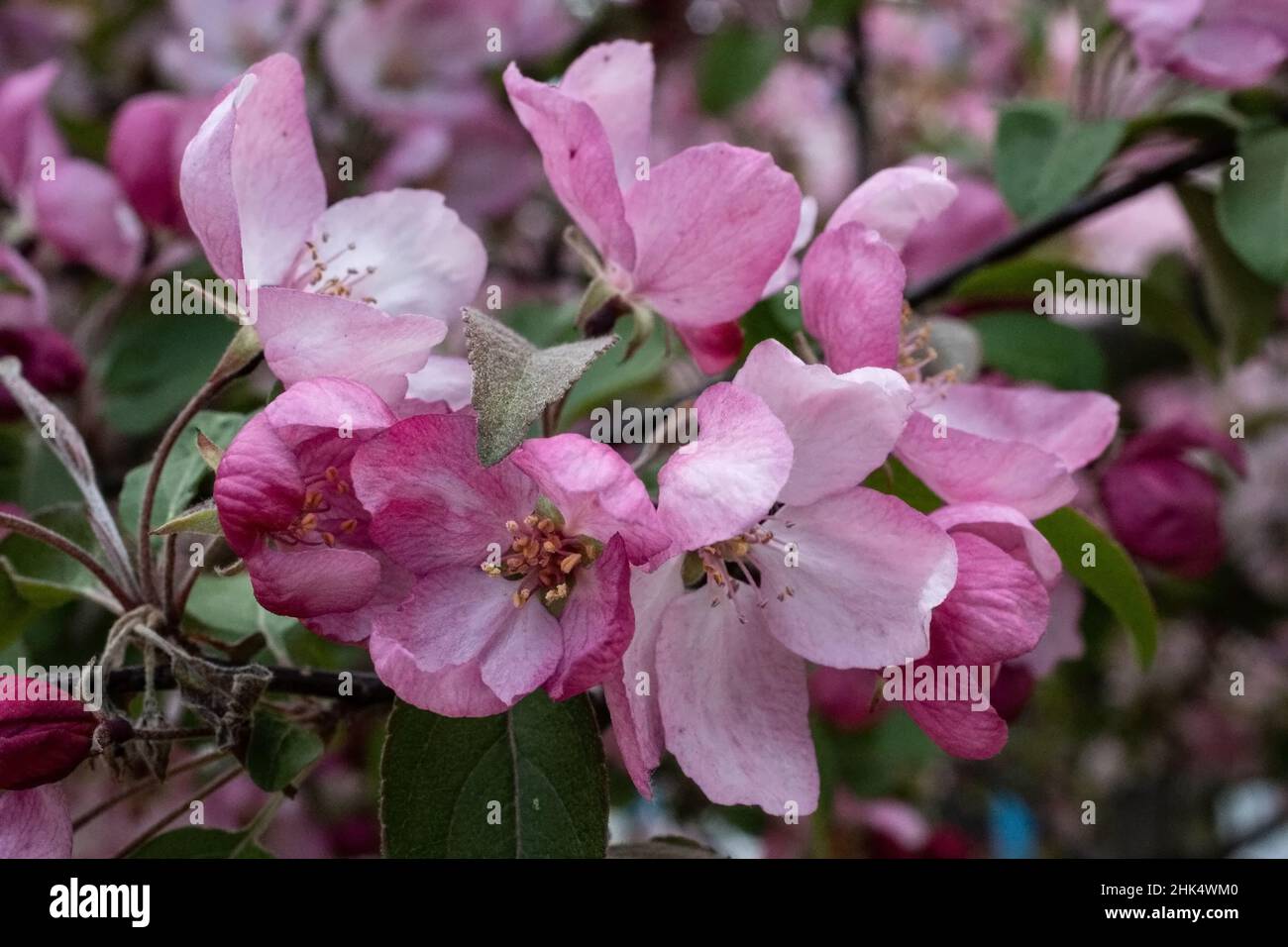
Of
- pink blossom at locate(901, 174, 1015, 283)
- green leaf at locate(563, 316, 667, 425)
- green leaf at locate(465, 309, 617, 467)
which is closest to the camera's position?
green leaf at locate(465, 309, 617, 467)

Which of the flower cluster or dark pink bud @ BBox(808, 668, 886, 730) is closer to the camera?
the flower cluster

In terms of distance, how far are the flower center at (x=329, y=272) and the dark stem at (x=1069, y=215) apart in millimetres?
555

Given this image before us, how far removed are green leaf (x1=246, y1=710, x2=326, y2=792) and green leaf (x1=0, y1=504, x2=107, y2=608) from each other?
0.19 m

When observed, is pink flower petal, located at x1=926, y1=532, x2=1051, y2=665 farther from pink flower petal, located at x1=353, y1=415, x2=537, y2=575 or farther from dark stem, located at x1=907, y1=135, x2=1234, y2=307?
dark stem, located at x1=907, y1=135, x2=1234, y2=307

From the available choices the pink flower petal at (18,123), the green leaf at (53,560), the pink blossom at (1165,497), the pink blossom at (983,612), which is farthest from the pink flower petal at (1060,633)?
the pink flower petal at (18,123)

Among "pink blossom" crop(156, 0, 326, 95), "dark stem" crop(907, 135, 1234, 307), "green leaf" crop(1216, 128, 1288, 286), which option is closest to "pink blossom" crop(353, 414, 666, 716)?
"dark stem" crop(907, 135, 1234, 307)

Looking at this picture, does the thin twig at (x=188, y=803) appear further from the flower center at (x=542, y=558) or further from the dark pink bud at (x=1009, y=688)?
the dark pink bud at (x=1009, y=688)

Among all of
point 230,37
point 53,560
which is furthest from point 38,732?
point 230,37

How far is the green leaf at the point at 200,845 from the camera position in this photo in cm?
86

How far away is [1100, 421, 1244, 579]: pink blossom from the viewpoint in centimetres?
112

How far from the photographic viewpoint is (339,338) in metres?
0.66

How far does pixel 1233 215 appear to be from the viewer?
1.13m

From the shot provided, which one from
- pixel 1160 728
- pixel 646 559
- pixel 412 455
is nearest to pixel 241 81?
pixel 412 455

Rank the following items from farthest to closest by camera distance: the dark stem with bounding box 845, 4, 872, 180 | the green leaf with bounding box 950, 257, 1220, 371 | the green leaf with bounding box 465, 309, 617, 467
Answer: the dark stem with bounding box 845, 4, 872, 180 → the green leaf with bounding box 950, 257, 1220, 371 → the green leaf with bounding box 465, 309, 617, 467
